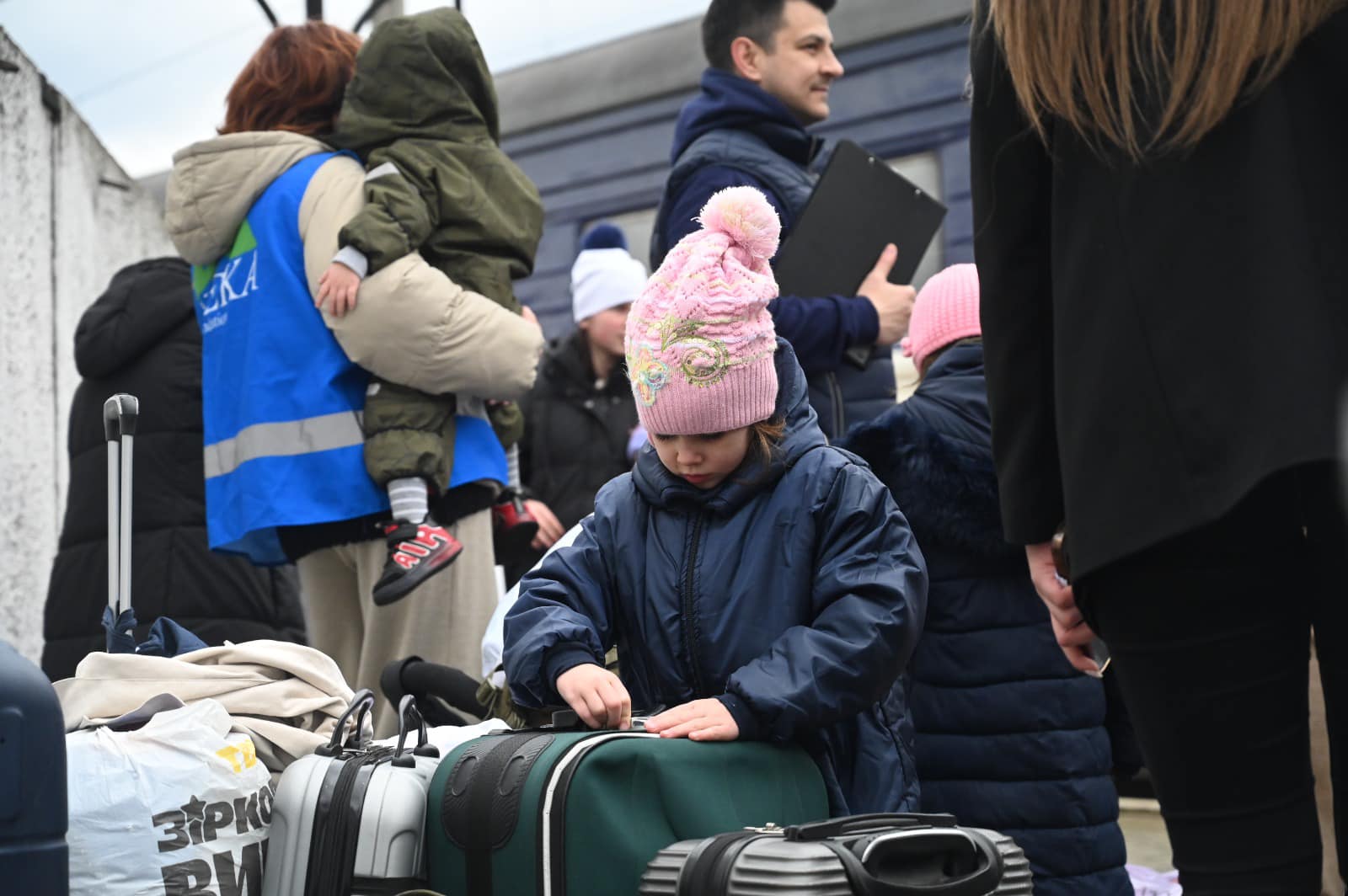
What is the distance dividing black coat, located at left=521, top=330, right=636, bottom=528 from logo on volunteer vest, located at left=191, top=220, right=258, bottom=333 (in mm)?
1747

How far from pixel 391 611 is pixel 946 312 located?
138 cm

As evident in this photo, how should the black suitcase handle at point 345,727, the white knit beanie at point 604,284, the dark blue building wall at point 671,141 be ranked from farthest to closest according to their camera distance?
the dark blue building wall at point 671,141, the white knit beanie at point 604,284, the black suitcase handle at point 345,727

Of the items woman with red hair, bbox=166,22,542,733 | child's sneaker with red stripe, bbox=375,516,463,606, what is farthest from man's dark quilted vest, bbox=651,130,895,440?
child's sneaker with red stripe, bbox=375,516,463,606

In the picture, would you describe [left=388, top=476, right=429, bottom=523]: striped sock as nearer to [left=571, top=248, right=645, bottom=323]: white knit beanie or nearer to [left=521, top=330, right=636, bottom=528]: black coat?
[left=521, top=330, right=636, bottom=528]: black coat

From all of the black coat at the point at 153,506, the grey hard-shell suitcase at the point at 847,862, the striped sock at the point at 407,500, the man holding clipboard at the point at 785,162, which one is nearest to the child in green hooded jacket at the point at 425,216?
the striped sock at the point at 407,500

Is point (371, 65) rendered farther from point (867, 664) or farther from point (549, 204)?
point (549, 204)

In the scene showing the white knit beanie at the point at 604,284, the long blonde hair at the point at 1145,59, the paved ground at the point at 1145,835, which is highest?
the long blonde hair at the point at 1145,59

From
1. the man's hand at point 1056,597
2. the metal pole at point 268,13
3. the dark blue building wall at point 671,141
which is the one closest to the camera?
the man's hand at point 1056,597

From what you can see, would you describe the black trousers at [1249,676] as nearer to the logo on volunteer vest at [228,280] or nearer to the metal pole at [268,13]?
the logo on volunteer vest at [228,280]

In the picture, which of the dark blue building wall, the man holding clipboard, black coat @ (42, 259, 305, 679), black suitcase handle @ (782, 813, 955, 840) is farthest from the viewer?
the dark blue building wall

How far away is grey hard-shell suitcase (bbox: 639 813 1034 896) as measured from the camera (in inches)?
76.6

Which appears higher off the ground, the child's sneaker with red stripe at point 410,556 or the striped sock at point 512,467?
the child's sneaker with red stripe at point 410,556

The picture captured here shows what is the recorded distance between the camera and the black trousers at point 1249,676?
148 cm

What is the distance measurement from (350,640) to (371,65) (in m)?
1.32
